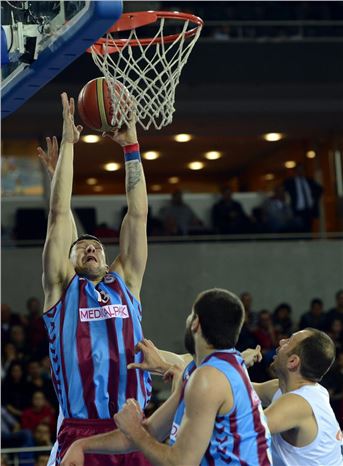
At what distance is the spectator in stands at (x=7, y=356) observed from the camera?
11.8 m

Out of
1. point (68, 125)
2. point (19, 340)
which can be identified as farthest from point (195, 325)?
point (19, 340)

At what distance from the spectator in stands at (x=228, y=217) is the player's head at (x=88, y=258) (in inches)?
391

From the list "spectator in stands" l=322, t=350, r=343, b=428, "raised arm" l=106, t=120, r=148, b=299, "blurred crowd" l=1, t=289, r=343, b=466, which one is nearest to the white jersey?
"raised arm" l=106, t=120, r=148, b=299

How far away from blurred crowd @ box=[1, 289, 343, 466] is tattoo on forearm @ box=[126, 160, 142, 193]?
504cm

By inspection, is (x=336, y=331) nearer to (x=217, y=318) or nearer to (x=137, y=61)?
(x=137, y=61)

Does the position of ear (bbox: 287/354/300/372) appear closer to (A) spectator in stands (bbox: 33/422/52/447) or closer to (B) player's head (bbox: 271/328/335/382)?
(B) player's head (bbox: 271/328/335/382)

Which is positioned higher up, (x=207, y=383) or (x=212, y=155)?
(x=212, y=155)

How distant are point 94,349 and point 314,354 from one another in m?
1.17

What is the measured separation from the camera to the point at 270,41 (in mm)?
14602

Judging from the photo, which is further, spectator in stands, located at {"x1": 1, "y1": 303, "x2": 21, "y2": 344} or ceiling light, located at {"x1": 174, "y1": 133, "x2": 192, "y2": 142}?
ceiling light, located at {"x1": 174, "y1": 133, "x2": 192, "y2": 142}

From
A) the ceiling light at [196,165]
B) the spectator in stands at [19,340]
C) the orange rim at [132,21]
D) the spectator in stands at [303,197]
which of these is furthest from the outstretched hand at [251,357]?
the ceiling light at [196,165]

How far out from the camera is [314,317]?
13734 mm

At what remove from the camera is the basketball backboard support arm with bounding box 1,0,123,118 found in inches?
168

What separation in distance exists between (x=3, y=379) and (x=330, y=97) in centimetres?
683
